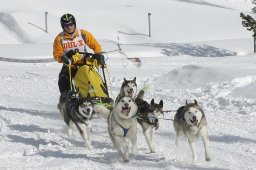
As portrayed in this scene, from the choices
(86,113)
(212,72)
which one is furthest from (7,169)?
(212,72)

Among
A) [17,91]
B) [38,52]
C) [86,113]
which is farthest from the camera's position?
[38,52]

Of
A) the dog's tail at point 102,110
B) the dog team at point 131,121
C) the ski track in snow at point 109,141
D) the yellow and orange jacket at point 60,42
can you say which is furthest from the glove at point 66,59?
the dog's tail at point 102,110

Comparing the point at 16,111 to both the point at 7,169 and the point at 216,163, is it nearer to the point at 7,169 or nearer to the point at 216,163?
the point at 7,169

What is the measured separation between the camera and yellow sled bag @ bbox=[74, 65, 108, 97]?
7531mm

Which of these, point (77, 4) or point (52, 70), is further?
point (77, 4)

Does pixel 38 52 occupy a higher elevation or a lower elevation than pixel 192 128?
higher

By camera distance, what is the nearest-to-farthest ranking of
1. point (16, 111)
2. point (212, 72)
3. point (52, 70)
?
point (16, 111) < point (212, 72) < point (52, 70)

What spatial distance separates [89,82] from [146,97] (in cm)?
425

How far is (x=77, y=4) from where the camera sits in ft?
121

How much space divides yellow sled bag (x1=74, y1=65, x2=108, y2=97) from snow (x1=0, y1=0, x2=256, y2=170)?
2.22ft

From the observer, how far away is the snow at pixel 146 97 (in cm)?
632

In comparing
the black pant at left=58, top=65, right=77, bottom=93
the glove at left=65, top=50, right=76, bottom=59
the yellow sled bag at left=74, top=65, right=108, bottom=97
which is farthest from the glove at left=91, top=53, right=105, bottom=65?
the black pant at left=58, top=65, right=77, bottom=93

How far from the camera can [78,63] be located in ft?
26.4

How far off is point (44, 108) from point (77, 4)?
27.2 m
